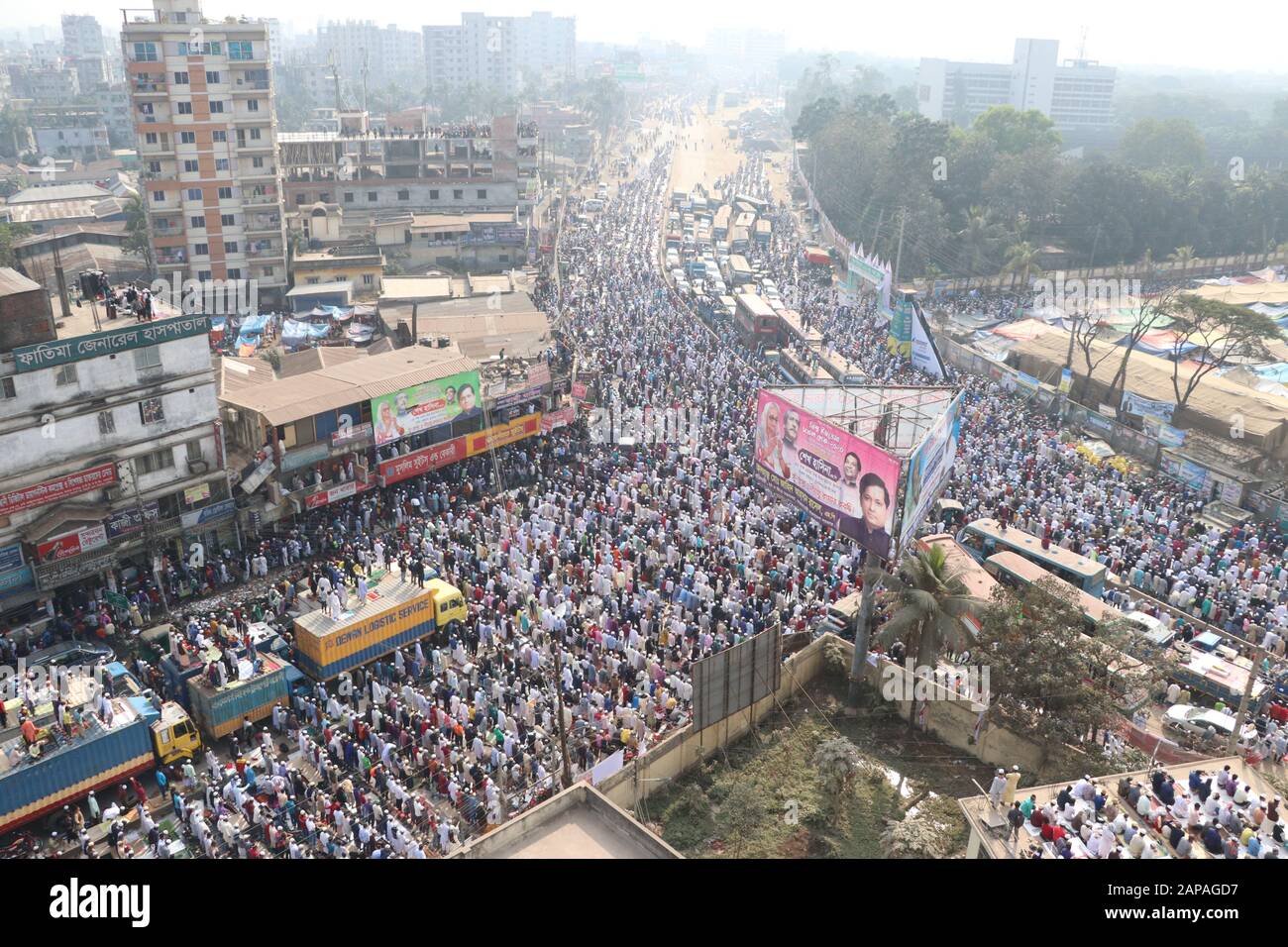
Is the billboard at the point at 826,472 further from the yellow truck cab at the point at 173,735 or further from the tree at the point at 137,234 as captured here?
the tree at the point at 137,234

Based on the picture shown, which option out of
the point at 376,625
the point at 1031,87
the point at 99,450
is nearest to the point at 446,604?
the point at 376,625

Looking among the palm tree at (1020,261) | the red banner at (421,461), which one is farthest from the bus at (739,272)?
the red banner at (421,461)

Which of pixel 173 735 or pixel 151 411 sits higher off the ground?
pixel 151 411

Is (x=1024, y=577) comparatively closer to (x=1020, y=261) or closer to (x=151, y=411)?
(x=151, y=411)

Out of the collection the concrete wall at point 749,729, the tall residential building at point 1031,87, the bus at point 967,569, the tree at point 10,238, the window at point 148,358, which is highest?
the tall residential building at point 1031,87

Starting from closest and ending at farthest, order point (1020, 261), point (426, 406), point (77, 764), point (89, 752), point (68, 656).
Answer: point (77, 764)
point (89, 752)
point (68, 656)
point (426, 406)
point (1020, 261)

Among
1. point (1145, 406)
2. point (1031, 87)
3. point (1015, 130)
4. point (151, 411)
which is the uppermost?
point (1031, 87)

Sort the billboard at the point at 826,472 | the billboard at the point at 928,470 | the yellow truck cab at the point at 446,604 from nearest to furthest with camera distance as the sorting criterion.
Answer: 1. the billboard at the point at 826,472
2. the billboard at the point at 928,470
3. the yellow truck cab at the point at 446,604
